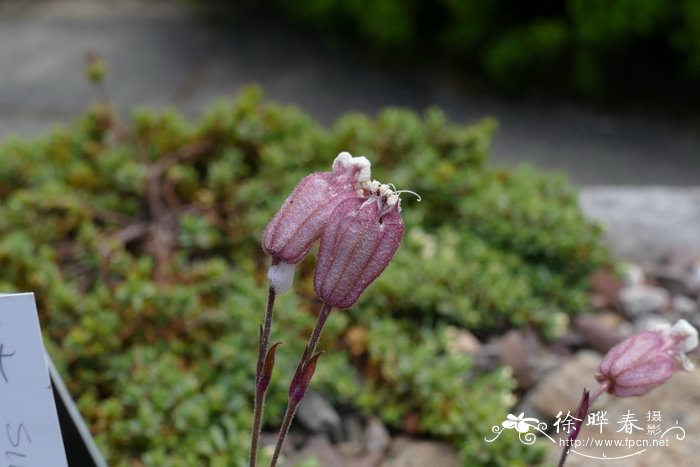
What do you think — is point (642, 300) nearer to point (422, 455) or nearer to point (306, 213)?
point (422, 455)

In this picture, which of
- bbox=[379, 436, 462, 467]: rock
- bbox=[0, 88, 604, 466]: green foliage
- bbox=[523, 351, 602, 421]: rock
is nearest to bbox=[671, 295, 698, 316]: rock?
bbox=[0, 88, 604, 466]: green foliage

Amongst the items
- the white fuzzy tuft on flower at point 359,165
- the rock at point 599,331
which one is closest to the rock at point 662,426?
the rock at point 599,331

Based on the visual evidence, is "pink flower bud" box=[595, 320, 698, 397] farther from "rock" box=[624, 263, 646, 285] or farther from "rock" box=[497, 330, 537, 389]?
"rock" box=[624, 263, 646, 285]

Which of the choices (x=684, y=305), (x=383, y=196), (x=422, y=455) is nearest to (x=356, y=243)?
(x=383, y=196)

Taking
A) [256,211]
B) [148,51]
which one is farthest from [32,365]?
[148,51]

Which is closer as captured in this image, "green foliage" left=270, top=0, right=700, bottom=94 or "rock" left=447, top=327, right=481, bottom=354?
"rock" left=447, top=327, right=481, bottom=354

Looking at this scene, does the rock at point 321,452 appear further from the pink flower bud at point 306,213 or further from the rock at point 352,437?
the pink flower bud at point 306,213
